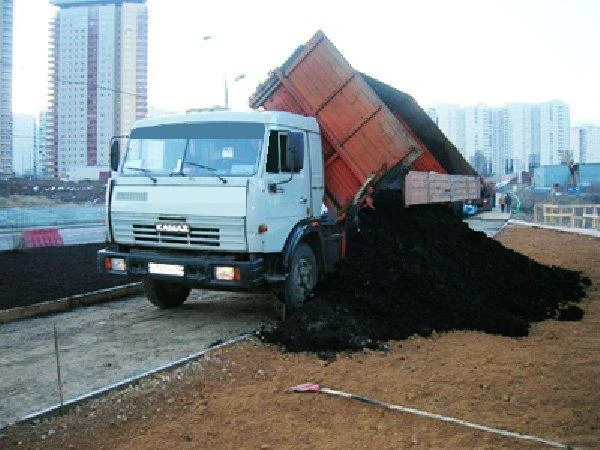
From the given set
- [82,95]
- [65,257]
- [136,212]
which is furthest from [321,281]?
[82,95]

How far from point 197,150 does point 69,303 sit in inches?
150

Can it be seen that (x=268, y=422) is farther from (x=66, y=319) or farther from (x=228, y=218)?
(x=66, y=319)

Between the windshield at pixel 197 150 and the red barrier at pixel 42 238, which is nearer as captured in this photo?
the windshield at pixel 197 150

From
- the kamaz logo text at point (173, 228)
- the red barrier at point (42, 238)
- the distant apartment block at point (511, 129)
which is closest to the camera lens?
the kamaz logo text at point (173, 228)

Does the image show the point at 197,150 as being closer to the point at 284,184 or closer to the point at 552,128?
the point at 284,184

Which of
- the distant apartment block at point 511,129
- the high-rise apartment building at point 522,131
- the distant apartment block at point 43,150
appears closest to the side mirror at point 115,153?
the distant apartment block at point 43,150

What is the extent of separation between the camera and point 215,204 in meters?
6.82

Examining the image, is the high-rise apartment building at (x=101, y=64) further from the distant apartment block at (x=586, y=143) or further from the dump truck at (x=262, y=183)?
the distant apartment block at (x=586, y=143)

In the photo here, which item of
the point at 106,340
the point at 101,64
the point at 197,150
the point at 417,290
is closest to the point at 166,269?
the point at 106,340

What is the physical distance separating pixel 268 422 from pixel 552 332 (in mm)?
4469

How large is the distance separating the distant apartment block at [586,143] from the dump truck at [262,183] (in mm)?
120049

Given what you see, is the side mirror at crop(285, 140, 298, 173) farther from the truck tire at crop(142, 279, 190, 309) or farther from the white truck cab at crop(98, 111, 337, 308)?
the truck tire at crop(142, 279, 190, 309)

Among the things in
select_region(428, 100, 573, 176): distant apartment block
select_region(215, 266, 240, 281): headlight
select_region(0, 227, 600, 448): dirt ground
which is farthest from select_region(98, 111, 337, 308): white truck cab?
select_region(428, 100, 573, 176): distant apartment block

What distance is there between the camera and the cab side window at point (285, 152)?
284 inches
